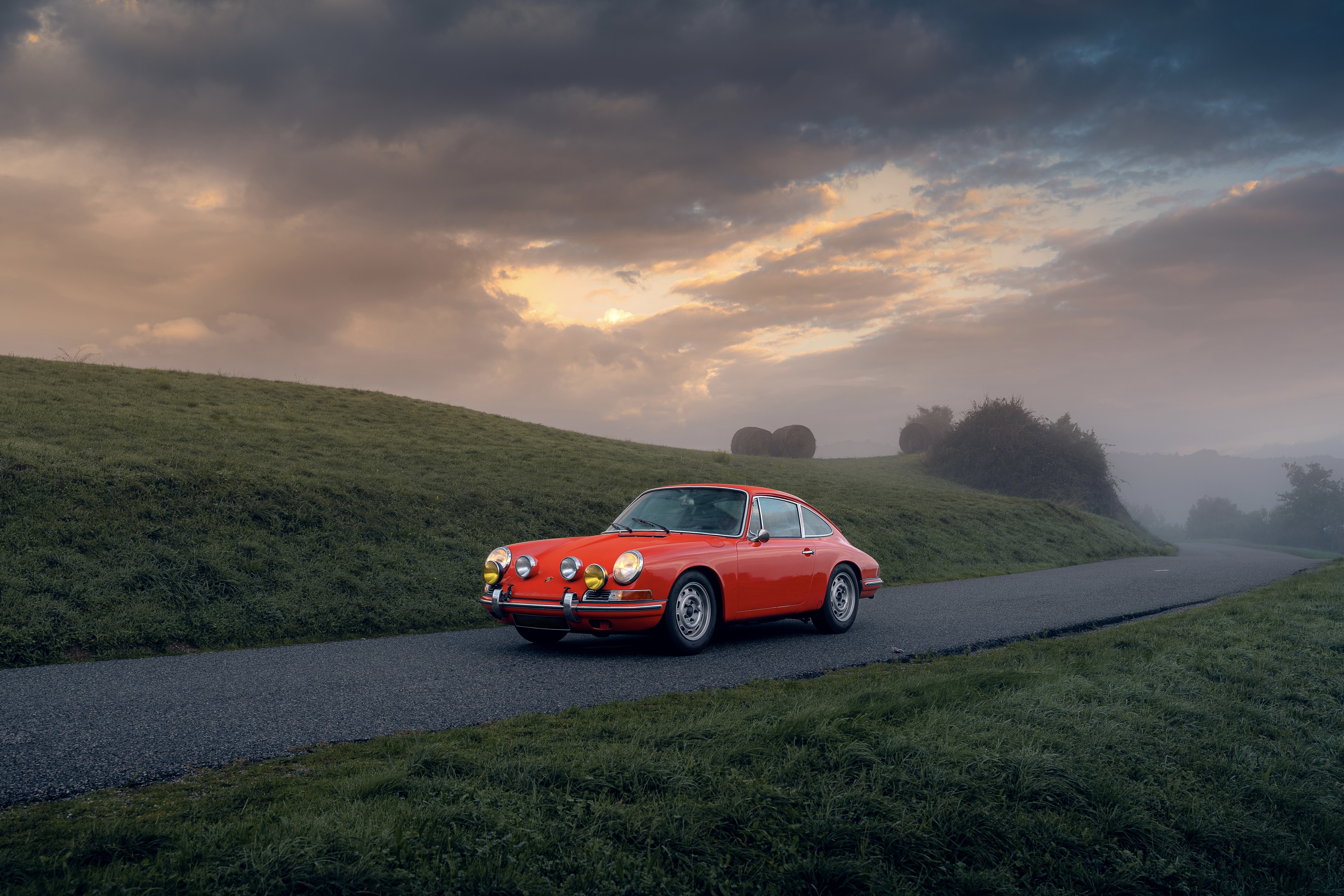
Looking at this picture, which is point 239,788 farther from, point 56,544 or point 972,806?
point 56,544

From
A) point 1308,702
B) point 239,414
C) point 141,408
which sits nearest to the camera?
point 1308,702

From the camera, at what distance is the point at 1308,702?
205 inches

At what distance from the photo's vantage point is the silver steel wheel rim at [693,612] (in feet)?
23.4

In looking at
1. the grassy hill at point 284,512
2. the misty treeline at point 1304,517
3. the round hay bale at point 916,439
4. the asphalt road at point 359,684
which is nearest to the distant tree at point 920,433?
Answer: the round hay bale at point 916,439

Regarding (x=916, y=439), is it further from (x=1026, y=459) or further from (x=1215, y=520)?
(x=1215, y=520)

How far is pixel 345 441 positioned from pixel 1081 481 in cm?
3866

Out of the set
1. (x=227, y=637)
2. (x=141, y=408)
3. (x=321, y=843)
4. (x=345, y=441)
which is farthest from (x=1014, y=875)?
(x=141, y=408)

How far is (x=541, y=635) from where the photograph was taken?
7.81 metres

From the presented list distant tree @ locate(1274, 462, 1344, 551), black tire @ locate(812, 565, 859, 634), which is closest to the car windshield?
black tire @ locate(812, 565, 859, 634)

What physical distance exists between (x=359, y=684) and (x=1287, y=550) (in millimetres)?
59132

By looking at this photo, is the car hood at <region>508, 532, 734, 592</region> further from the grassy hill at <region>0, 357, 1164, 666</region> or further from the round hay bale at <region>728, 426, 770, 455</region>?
the round hay bale at <region>728, 426, 770, 455</region>

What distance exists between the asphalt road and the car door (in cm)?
45

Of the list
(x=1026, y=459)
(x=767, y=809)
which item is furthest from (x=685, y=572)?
(x=1026, y=459)

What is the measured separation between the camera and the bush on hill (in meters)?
42.7
